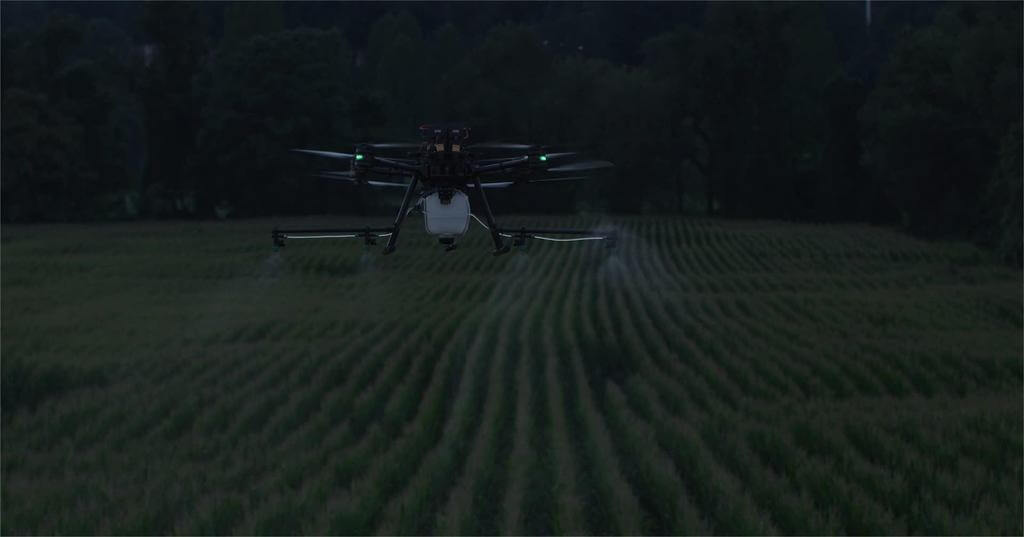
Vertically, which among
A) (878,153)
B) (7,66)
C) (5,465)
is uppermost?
(7,66)

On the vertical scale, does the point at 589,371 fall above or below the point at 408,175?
below

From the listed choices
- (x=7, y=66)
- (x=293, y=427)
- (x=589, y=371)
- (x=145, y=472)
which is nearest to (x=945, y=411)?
(x=589, y=371)

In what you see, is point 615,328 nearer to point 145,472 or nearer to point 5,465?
point 145,472

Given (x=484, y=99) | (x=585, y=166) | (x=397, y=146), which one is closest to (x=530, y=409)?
(x=484, y=99)

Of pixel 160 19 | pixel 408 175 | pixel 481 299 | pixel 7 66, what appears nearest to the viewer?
pixel 408 175

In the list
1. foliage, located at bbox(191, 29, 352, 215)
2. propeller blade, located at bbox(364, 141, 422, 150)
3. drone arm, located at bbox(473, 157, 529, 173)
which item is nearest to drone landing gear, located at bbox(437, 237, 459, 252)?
drone arm, located at bbox(473, 157, 529, 173)

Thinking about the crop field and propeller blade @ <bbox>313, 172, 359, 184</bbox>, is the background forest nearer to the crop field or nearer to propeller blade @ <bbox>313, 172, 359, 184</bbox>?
propeller blade @ <bbox>313, 172, 359, 184</bbox>

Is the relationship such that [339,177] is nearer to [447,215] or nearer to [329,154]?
[329,154]

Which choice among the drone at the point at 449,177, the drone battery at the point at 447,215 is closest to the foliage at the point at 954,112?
the drone at the point at 449,177
